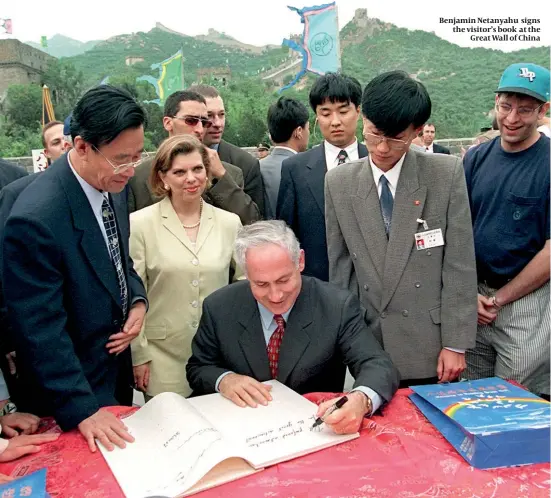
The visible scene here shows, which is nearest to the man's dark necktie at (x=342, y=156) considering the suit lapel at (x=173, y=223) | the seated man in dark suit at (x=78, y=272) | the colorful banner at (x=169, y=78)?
the suit lapel at (x=173, y=223)

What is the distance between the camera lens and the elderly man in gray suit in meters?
1.91

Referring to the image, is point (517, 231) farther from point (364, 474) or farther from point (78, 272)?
point (78, 272)

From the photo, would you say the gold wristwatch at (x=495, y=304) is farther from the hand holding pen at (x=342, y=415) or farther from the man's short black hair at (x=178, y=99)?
the man's short black hair at (x=178, y=99)

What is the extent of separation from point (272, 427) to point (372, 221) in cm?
91

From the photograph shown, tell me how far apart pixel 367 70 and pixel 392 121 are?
20.6 m

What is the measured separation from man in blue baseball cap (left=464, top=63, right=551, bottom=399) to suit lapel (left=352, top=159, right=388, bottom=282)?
56 centimetres

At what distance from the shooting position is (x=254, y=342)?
6.07ft

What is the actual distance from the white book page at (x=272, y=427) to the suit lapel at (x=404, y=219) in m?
0.63

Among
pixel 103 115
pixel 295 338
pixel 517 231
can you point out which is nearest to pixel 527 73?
pixel 517 231

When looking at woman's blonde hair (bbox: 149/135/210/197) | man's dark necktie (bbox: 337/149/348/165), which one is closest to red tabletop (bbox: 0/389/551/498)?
woman's blonde hair (bbox: 149/135/210/197)

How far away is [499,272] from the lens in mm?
2277

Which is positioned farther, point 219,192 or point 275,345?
point 219,192

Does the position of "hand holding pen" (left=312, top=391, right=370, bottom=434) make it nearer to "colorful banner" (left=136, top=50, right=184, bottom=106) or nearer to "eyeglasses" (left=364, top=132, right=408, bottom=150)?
"eyeglasses" (left=364, top=132, right=408, bottom=150)

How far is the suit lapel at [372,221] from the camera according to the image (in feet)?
6.64
